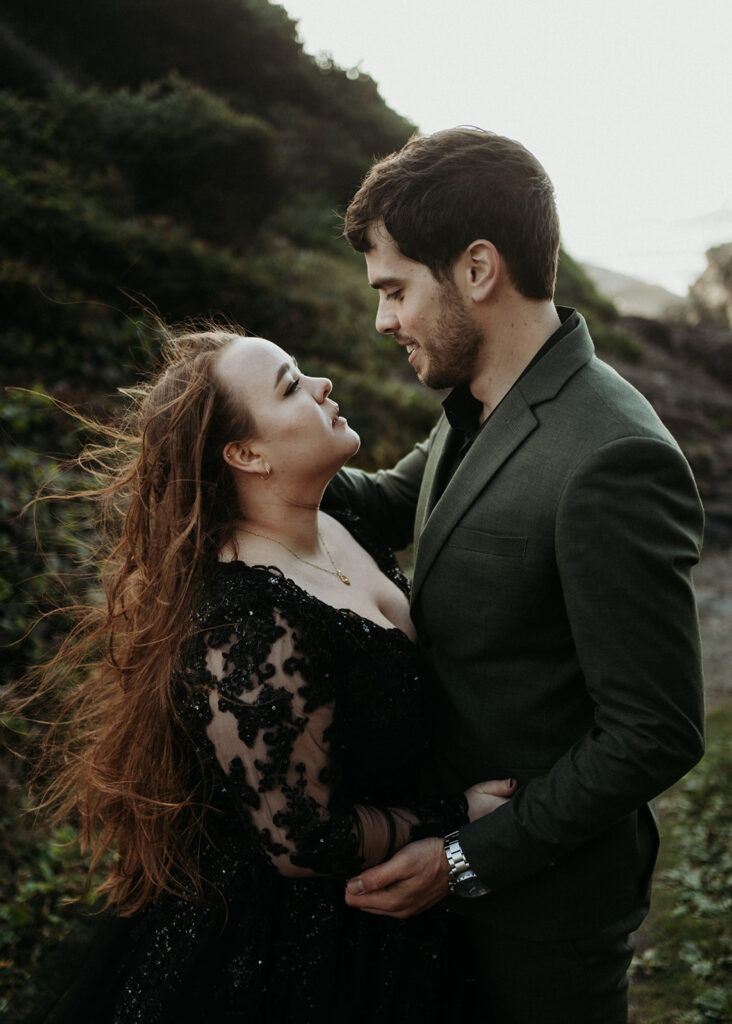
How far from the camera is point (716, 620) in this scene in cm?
704

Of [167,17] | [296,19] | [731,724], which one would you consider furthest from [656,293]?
[731,724]

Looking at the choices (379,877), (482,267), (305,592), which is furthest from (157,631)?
(482,267)

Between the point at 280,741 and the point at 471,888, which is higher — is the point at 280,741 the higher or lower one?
the higher one

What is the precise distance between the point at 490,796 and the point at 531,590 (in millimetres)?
544

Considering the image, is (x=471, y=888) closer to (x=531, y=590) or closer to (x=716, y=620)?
(x=531, y=590)

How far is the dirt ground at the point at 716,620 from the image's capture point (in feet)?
19.1

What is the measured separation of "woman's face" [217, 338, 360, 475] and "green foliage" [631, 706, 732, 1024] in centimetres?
240

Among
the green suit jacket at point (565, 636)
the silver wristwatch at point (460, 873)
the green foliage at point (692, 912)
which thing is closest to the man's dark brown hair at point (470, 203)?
the green suit jacket at point (565, 636)

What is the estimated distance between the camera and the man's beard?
2059 millimetres

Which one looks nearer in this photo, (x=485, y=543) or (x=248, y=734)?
(x=248, y=734)

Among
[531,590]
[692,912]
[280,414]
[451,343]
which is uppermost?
[451,343]

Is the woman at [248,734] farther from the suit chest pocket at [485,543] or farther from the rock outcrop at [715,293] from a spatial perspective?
the rock outcrop at [715,293]

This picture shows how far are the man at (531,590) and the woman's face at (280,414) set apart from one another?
33 centimetres

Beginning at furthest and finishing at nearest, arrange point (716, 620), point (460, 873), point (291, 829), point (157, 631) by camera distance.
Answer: point (716, 620) → point (157, 631) → point (460, 873) → point (291, 829)
